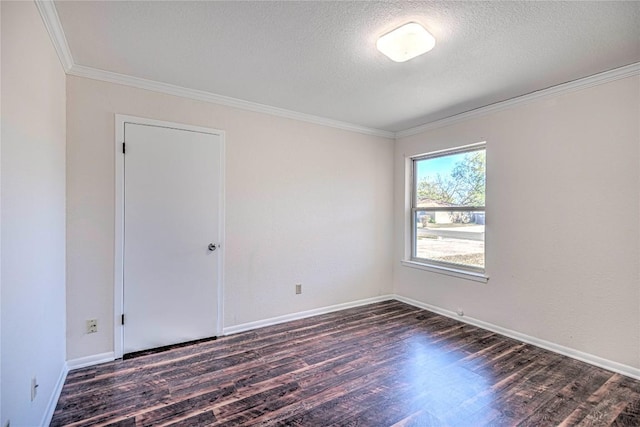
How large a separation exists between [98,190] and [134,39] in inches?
49.7

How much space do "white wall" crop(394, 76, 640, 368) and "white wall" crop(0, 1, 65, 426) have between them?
3.81m

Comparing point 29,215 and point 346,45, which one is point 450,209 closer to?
point 346,45

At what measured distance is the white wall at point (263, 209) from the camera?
8.33 feet

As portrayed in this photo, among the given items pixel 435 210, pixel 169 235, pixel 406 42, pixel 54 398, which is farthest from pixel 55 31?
pixel 435 210

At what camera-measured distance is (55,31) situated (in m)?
1.95

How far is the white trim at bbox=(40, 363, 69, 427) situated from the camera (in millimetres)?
1798

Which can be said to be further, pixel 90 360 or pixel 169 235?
pixel 169 235

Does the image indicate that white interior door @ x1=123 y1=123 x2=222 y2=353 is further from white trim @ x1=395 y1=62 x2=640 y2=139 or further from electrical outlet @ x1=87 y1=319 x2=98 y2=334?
white trim @ x1=395 y1=62 x2=640 y2=139

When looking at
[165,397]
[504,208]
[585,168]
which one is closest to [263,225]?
[165,397]

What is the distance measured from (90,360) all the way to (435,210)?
4004 mm

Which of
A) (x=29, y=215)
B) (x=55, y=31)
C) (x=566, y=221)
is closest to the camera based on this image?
(x=29, y=215)

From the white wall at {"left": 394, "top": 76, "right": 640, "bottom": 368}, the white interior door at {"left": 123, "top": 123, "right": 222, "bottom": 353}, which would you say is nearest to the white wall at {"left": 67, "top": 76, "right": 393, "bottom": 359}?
the white interior door at {"left": 123, "top": 123, "right": 222, "bottom": 353}

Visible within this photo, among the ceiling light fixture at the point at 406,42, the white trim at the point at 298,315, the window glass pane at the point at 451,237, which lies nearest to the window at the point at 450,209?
the window glass pane at the point at 451,237

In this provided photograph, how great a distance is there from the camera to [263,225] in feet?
→ 11.3
